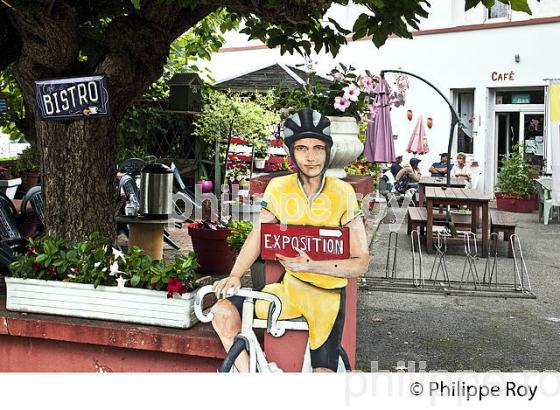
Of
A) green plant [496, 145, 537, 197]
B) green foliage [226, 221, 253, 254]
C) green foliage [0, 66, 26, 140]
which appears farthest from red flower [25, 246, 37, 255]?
green plant [496, 145, 537, 197]

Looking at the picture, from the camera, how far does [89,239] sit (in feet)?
14.2

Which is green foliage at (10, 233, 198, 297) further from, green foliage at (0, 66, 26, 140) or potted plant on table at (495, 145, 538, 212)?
potted plant on table at (495, 145, 538, 212)

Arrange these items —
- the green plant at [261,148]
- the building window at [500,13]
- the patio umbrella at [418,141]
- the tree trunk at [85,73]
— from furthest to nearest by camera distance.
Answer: the building window at [500,13] < the patio umbrella at [418,141] < the green plant at [261,148] < the tree trunk at [85,73]

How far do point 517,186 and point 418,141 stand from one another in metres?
3.03

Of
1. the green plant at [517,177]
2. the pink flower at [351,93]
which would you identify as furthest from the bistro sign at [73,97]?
the green plant at [517,177]

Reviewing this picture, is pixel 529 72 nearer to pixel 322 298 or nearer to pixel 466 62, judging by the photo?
pixel 466 62

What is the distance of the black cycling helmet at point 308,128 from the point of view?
141 inches

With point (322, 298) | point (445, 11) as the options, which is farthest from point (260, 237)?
point (445, 11)

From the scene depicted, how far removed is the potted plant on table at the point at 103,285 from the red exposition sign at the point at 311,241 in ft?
1.82

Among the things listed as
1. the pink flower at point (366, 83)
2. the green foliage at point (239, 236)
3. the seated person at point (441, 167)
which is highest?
the pink flower at point (366, 83)

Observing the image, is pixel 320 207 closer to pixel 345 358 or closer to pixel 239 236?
pixel 345 358

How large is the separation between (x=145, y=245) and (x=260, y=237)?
3.79 metres

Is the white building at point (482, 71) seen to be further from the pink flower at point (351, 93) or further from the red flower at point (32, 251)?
the red flower at point (32, 251)

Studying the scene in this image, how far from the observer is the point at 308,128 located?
11.7ft
